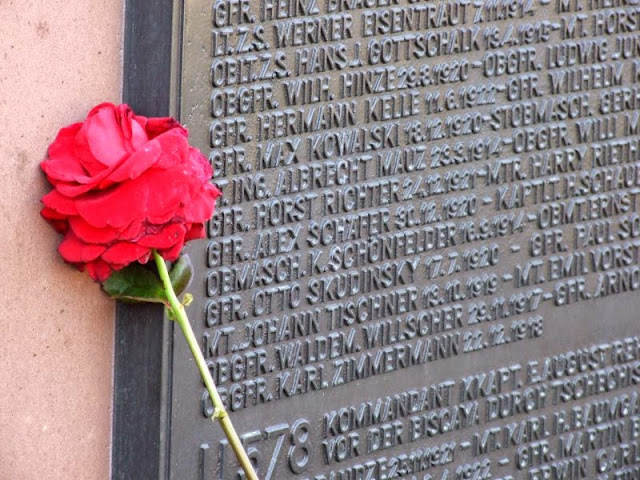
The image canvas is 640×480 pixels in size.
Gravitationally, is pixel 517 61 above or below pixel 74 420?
above

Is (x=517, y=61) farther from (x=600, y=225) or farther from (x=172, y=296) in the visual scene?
(x=172, y=296)

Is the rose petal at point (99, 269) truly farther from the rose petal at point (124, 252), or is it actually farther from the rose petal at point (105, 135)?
the rose petal at point (105, 135)

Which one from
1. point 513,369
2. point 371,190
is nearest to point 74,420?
point 371,190

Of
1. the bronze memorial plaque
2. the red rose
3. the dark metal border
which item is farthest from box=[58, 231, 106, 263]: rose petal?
the bronze memorial plaque

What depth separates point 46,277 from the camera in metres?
3.46

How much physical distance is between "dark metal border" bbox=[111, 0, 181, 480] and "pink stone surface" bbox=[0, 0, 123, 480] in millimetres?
31

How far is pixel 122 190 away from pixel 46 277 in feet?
1.18

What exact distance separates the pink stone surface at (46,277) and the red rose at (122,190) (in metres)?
0.07

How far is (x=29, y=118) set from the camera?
3.36 m

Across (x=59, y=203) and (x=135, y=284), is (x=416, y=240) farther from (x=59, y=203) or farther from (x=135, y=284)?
(x=59, y=203)

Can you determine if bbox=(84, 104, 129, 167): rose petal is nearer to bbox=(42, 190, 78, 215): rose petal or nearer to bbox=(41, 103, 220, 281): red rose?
bbox=(41, 103, 220, 281): red rose

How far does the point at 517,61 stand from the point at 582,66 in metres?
0.33

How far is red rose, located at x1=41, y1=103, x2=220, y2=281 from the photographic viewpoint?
3248 mm

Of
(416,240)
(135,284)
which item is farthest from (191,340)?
(416,240)
